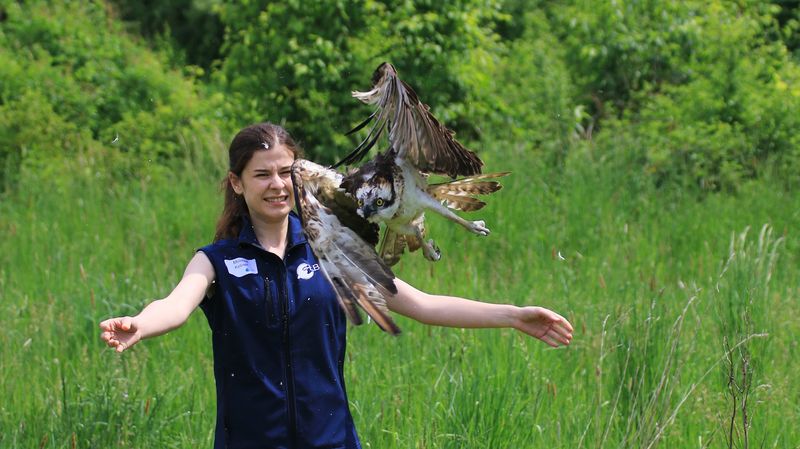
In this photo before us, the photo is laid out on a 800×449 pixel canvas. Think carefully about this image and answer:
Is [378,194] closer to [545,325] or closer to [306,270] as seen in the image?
[306,270]

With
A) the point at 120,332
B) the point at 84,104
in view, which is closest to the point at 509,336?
the point at 120,332

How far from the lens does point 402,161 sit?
2625mm

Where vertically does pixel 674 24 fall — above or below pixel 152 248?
above

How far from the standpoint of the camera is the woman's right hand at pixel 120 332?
90.2 inches

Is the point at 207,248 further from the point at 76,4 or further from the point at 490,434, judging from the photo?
the point at 76,4

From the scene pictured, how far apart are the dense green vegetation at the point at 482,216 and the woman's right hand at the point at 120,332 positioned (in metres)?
1.56

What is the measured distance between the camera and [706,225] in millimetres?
6508

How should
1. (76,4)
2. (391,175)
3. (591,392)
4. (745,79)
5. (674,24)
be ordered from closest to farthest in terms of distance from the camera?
(391,175), (591,392), (745,79), (674,24), (76,4)

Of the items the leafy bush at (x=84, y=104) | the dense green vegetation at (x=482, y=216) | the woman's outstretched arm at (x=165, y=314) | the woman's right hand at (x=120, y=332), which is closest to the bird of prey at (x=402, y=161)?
the woman's outstretched arm at (x=165, y=314)

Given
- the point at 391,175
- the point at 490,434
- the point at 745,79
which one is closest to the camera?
the point at 391,175

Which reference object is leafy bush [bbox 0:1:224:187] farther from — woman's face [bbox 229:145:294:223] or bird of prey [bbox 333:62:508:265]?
bird of prey [bbox 333:62:508:265]

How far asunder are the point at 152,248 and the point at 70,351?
5.96 feet

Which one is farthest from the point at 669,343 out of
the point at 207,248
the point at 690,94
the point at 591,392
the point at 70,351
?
the point at 690,94

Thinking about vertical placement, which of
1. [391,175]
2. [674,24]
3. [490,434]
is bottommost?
[490,434]
